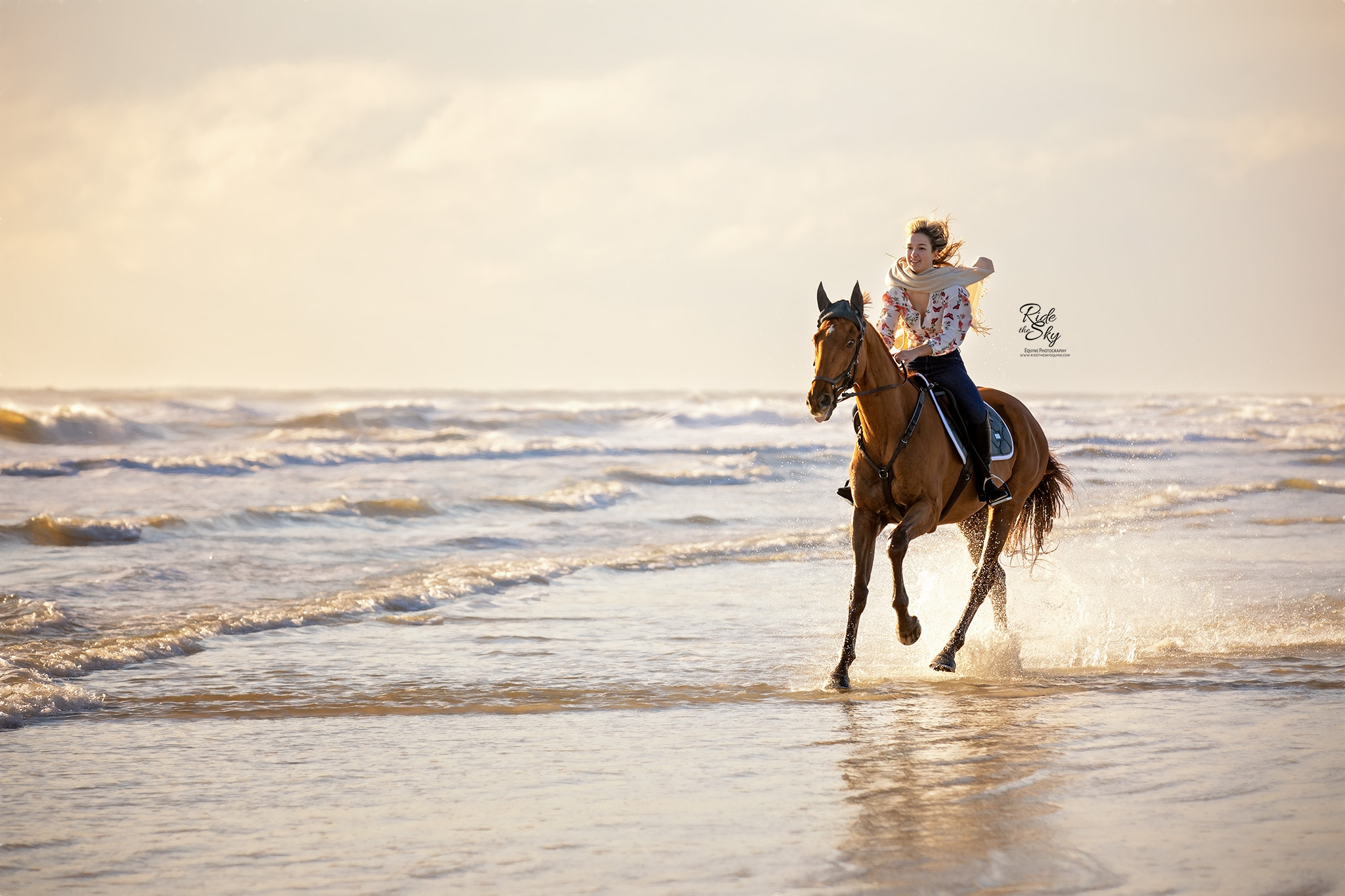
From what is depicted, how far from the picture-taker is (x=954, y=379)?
764cm

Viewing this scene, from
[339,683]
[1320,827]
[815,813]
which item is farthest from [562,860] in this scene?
[339,683]

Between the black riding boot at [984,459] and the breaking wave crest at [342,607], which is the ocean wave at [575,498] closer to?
the breaking wave crest at [342,607]

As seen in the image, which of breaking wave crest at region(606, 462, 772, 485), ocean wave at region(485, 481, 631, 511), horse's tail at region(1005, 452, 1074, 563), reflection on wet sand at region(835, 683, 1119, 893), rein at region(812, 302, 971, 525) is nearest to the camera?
reflection on wet sand at region(835, 683, 1119, 893)

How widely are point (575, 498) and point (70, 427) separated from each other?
21.1m

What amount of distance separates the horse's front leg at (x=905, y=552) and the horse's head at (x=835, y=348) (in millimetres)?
804

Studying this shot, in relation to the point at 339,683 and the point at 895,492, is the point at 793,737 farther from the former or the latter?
the point at 339,683

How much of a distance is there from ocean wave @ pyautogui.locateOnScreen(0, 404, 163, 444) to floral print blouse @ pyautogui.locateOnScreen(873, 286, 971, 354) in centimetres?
2919

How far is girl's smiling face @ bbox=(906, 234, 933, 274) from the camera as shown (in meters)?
7.51

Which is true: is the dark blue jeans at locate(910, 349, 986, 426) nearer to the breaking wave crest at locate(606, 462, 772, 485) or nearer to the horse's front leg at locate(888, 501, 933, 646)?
the horse's front leg at locate(888, 501, 933, 646)

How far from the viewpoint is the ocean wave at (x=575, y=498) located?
17984mm

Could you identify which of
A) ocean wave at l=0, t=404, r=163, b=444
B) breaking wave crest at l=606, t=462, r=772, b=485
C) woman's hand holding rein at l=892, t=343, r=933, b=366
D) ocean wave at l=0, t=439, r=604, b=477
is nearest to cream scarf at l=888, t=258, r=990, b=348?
woman's hand holding rein at l=892, t=343, r=933, b=366

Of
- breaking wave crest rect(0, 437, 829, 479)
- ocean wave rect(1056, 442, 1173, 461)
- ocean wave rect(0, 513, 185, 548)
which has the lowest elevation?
ocean wave rect(0, 513, 185, 548)

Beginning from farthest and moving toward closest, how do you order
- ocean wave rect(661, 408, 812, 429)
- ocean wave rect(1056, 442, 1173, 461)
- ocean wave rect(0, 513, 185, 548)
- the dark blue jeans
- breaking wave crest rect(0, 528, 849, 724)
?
ocean wave rect(661, 408, 812, 429), ocean wave rect(1056, 442, 1173, 461), ocean wave rect(0, 513, 185, 548), the dark blue jeans, breaking wave crest rect(0, 528, 849, 724)

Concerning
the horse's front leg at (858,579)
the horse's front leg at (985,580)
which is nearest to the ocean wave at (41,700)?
the horse's front leg at (858,579)
